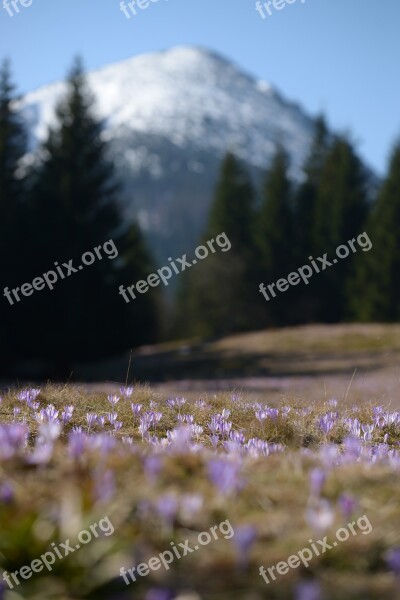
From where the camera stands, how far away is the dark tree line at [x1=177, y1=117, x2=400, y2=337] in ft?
143

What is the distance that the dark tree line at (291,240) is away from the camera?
4362 cm

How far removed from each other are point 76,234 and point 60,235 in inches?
28.6

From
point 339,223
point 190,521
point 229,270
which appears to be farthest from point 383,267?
point 190,521

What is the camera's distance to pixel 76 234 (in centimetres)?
2759

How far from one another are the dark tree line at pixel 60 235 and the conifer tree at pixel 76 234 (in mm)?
42

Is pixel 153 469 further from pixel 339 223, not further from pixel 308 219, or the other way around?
pixel 308 219

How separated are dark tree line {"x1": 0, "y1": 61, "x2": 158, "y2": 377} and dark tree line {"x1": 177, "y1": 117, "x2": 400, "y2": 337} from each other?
16575 mm

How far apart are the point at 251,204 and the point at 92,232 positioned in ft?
74.7

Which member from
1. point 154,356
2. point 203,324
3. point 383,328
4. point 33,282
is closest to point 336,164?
point 203,324

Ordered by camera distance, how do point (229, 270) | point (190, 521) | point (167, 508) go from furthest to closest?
point (229, 270) → point (190, 521) → point (167, 508)

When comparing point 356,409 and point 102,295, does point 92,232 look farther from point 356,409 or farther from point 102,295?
point 356,409

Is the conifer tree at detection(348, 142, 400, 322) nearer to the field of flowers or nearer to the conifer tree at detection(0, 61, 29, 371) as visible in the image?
the conifer tree at detection(0, 61, 29, 371)

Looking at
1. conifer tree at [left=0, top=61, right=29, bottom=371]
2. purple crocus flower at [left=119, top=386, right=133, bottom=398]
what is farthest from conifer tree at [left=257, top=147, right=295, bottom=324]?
purple crocus flower at [left=119, top=386, right=133, bottom=398]

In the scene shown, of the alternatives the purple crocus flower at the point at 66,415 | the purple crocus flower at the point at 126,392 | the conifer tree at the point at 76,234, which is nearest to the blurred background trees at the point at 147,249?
the conifer tree at the point at 76,234
